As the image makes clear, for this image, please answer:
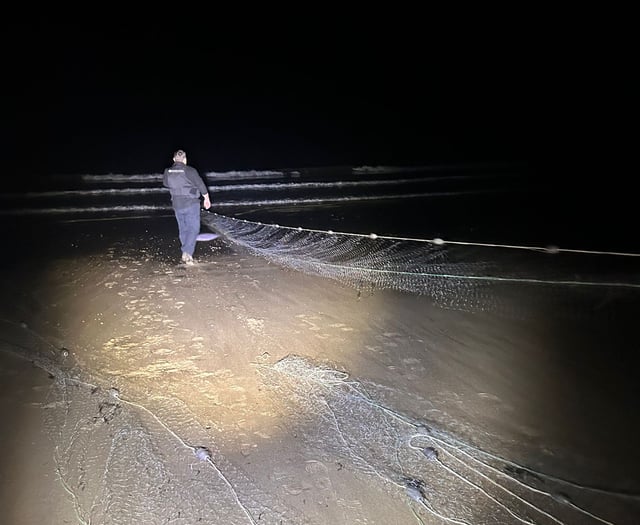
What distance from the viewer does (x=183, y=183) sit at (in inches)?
307

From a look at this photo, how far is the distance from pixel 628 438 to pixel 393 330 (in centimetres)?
265

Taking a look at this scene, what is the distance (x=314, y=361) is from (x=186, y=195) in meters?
3.78

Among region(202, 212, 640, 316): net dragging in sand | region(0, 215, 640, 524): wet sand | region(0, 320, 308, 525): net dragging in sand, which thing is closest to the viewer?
region(0, 320, 308, 525): net dragging in sand

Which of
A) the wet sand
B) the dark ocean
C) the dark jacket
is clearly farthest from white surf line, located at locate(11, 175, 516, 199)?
the dark jacket

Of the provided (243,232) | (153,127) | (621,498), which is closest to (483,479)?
(621,498)

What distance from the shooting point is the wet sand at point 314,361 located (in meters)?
3.86

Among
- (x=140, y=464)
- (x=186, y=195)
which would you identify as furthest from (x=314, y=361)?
(x=186, y=195)

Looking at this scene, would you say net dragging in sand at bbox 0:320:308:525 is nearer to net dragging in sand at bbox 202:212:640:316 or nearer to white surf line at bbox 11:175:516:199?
net dragging in sand at bbox 202:212:640:316

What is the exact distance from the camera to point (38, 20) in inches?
1566

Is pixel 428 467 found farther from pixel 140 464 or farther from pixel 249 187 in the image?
pixel 249 187

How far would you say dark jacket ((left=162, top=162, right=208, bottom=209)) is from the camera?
775 cm

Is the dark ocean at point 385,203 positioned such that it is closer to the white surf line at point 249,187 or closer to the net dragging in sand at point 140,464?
the white surf line at point 249,187

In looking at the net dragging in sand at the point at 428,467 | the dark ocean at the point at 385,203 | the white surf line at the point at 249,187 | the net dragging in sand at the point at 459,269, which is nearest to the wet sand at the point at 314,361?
the net dragging in sand at the point at 428,467

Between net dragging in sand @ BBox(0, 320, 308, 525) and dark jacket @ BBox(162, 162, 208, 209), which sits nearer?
net dragging in sand @ BBox(0, 320, 308, 525)
